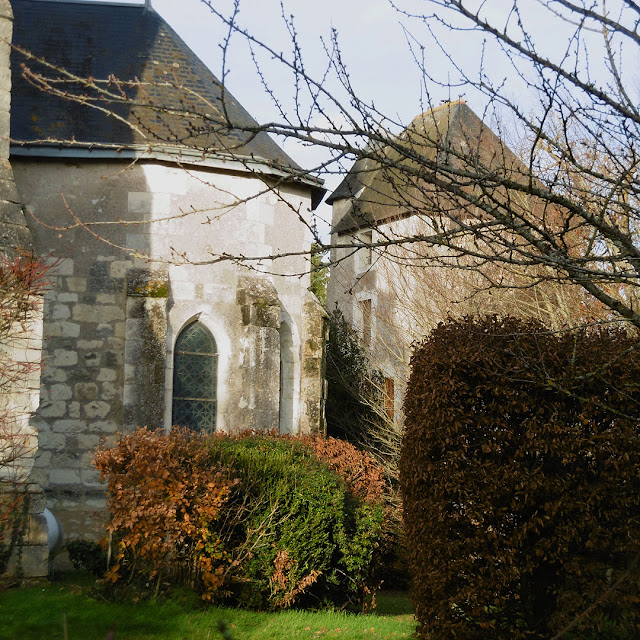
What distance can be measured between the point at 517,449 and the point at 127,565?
4070 mm

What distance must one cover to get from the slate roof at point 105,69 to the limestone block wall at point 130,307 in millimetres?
580

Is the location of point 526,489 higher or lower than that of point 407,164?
lower

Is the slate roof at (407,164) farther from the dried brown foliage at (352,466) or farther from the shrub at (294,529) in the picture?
the dried brown foliage at (352,466)

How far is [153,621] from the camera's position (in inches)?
298

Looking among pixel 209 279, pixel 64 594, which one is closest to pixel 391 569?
pixel 209 279

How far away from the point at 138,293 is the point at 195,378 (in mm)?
1724

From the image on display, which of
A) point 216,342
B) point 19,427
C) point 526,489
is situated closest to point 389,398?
point 216,342

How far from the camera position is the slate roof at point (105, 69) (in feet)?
42.1

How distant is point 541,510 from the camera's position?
6750 millimetres

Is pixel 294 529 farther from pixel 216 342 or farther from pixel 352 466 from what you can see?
pixel 216 342

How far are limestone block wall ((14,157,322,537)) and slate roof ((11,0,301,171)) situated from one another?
0.58 meters

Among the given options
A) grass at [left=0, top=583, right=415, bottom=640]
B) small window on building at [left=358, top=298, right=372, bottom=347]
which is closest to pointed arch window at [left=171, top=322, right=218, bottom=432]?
grass at [left=0, top=583, right=415, bottom=640]

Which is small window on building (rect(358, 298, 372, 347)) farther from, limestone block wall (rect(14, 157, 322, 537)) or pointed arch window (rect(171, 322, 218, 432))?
pointed arch window (rect(171, 322, 218, 432))

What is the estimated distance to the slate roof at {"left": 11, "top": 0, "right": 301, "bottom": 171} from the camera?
12820 mm
